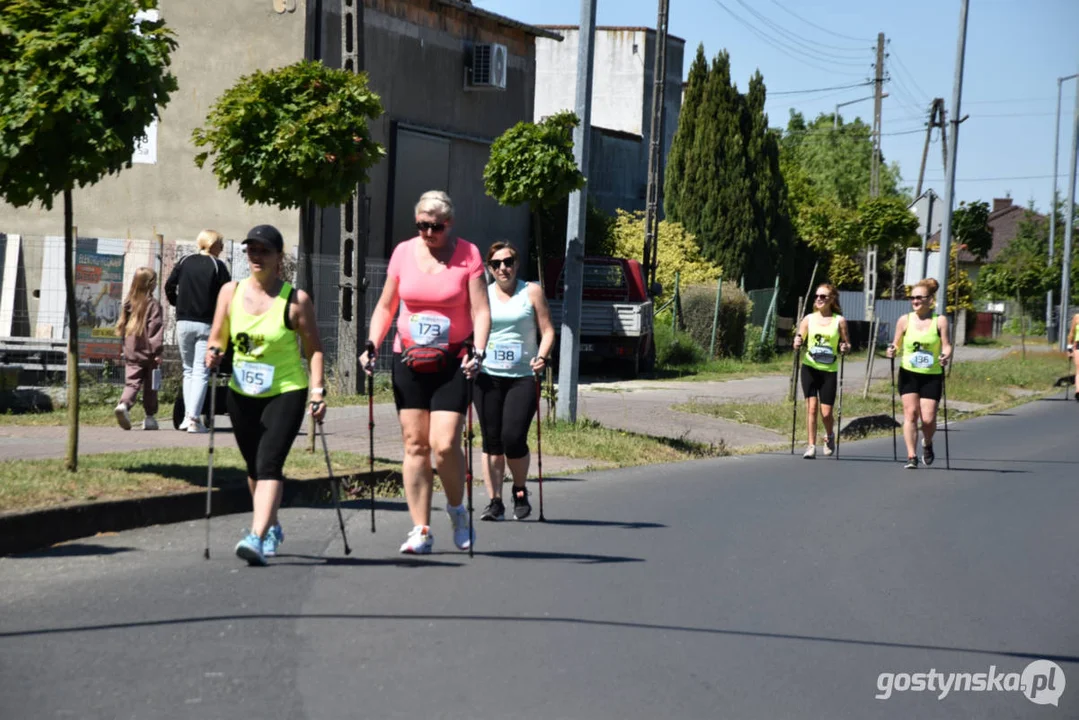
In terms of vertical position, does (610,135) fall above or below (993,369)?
above

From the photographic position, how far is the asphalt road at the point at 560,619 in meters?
5.30

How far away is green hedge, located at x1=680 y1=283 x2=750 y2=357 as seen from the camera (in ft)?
111

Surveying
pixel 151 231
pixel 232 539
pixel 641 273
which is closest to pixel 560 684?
pixel 232 539

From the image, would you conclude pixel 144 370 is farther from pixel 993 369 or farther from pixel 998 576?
pixel 993 369

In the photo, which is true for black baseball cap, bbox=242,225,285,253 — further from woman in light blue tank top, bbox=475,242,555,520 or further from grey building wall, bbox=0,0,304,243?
grey building wall, bbox=0,0,304,243

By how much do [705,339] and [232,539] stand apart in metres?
25.9

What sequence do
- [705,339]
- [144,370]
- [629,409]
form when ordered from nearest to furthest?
[144,370] → [629,409] → [705,339]

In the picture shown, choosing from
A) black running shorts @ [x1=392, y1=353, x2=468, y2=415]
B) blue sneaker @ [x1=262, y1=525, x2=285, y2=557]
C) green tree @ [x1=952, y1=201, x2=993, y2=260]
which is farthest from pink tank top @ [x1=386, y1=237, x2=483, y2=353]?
green tree @ [x1=952, y1=201, x2=993, y2=260]

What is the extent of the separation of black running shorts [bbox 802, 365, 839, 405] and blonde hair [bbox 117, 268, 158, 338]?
262 inches

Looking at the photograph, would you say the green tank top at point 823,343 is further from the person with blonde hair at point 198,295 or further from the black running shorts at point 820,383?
the person with blonde hair at point 198,295

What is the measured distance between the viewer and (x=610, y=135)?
1714 inches

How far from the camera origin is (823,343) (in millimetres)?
15273

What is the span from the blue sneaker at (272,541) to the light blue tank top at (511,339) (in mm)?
2206

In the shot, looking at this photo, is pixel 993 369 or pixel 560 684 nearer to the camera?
pixel 560 684
